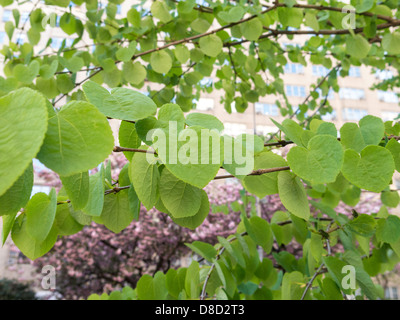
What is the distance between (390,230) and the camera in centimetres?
44

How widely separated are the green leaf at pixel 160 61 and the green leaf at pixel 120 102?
50 centimetres

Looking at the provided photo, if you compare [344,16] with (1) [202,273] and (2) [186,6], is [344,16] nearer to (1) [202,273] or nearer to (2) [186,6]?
(2) [186,6]

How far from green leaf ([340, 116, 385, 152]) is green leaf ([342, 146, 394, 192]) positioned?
4 centimetres

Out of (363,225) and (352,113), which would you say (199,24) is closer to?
(363,225)

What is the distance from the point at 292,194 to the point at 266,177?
3cm

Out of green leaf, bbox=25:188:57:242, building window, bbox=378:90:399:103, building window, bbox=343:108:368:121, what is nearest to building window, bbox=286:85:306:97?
building window, bbox=343:108:368:121

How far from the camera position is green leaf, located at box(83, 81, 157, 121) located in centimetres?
17

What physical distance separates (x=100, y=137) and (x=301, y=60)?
1126 millimetres

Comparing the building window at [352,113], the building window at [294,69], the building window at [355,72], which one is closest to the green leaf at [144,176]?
the building window at [294,69]

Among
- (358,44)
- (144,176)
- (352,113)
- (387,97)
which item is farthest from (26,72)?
(387,97)

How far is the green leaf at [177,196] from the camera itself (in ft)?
0.74

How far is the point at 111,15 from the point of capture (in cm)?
83

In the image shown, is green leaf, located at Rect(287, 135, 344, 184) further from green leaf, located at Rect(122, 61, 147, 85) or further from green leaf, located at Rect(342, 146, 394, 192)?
green leaf, located at Rect(122, 61, 147, 85)
